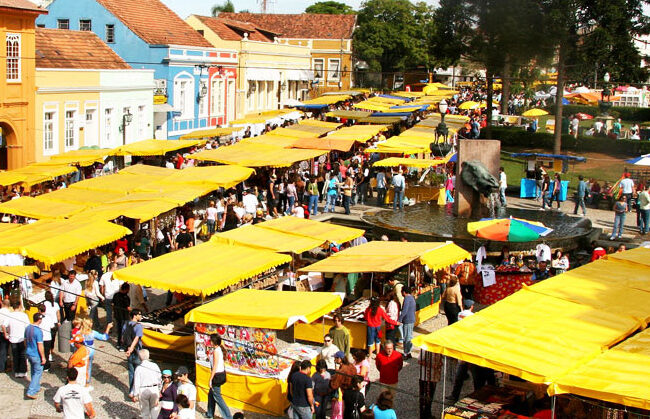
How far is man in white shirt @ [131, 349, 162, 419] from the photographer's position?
1170cm

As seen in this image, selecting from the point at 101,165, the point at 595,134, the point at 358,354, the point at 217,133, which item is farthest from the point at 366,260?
the point at 595,134

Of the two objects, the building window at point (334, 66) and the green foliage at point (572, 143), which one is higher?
the building window at point (334, 66)

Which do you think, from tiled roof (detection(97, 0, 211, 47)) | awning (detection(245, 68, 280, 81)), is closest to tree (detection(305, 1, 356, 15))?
awning (detection(245, 68, 280, 81))

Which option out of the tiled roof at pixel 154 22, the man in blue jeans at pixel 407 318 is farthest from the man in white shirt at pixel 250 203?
the tiled roof at pixel 154 22

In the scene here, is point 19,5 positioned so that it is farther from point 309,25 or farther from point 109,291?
point 309,25

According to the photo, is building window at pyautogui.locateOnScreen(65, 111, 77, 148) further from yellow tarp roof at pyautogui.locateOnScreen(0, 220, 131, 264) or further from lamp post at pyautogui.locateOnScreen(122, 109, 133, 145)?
yellow tarp roof at pyautogui.locateOnScreen(0, 220, 131, 264)

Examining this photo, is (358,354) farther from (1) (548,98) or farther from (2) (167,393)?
(1) (548,98)

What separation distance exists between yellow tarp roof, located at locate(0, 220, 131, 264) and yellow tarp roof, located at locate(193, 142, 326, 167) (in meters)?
8.47

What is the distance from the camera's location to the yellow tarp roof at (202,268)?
14.0 m

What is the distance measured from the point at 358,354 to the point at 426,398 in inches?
42.5

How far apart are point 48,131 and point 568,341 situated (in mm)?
25428

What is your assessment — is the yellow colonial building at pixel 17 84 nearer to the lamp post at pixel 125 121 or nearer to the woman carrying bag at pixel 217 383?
the lamp post at pixel 125 121

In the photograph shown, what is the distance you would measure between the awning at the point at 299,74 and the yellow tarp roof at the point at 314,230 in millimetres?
42703

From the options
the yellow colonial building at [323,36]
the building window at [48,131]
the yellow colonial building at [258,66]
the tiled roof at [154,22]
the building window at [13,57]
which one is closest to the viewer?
the building window at [13,57]
